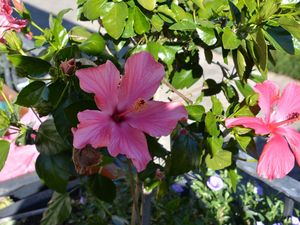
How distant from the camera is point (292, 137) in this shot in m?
0.92

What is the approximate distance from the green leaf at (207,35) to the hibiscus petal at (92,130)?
0.27 m

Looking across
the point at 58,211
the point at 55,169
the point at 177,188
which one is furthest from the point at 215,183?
the point at 55,169

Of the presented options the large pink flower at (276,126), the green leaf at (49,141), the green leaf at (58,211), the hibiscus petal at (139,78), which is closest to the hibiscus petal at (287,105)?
the large pink flower at (276,126)

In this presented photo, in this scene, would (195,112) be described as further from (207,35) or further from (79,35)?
(79,35)

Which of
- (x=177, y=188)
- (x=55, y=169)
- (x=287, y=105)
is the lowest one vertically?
(x=177, y=188)

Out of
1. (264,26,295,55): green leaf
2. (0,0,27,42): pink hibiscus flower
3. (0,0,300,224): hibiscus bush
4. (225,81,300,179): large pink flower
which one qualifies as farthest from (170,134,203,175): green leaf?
(0,0,27,42): pink hibiscus flower

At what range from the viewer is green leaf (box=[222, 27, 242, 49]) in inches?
37.5

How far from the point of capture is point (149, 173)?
1.21 m

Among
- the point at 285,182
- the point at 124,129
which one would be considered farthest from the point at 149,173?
the point at 285,182

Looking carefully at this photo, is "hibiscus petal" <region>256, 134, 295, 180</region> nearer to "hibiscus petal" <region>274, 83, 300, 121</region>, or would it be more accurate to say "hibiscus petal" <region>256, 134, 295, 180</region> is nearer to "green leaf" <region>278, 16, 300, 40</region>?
"hibiscus petal" <region>274, 83, 300, 121</region>

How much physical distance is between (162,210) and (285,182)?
59 centimetres

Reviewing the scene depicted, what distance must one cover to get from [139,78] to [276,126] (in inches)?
10.6

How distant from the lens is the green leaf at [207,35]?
100 centimetres

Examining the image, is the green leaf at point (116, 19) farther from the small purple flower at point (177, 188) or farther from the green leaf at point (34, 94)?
the small purple flower at point (177, 188)
